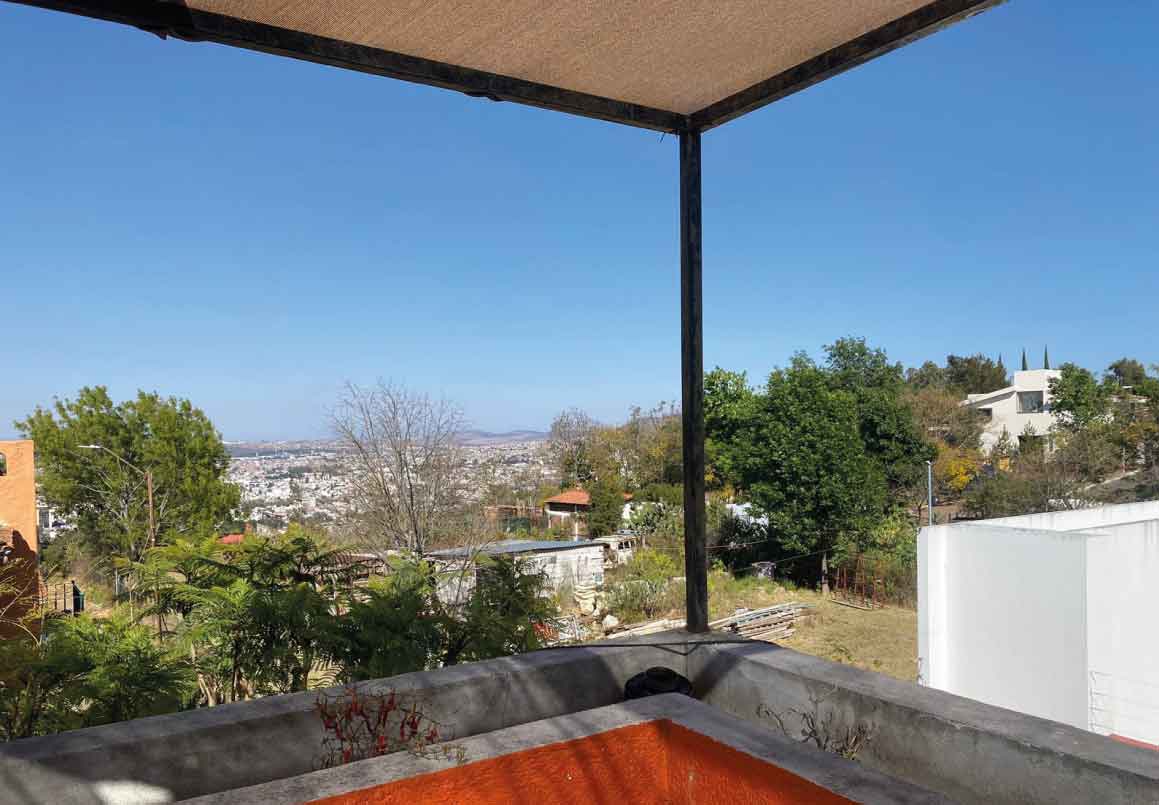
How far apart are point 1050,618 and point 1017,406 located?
62.9ft

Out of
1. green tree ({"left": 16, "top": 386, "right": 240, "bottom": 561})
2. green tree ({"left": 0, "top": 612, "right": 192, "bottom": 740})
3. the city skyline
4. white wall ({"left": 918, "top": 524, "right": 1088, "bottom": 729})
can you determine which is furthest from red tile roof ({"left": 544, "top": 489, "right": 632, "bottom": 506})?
green tree ({"left": 0, "top": 612, "right": 192, "bottom": 740})

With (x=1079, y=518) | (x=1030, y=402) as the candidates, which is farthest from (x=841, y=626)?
(x=1030, y=402)

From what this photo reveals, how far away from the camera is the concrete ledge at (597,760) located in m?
1.41

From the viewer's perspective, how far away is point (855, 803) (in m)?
1.36

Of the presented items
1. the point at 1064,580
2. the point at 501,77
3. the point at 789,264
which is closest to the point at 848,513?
the point at 1064,580

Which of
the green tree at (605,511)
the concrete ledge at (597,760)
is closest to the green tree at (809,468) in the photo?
the green tree at (605,511)

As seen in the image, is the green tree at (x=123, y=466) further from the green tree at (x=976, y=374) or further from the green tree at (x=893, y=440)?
the green tree at (x=976, y=374)

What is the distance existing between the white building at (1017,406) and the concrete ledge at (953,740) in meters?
24.1

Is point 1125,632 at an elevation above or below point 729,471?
below

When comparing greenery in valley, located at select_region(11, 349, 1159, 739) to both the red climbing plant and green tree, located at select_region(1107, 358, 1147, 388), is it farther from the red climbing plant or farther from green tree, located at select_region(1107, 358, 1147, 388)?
the red climbing plant

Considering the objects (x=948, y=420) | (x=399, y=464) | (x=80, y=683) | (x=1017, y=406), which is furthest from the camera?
(x=1017, y=406)

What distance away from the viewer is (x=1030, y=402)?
25.8 m

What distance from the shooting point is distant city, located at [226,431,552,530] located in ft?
47.5

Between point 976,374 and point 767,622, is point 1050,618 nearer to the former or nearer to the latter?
point 767,622
